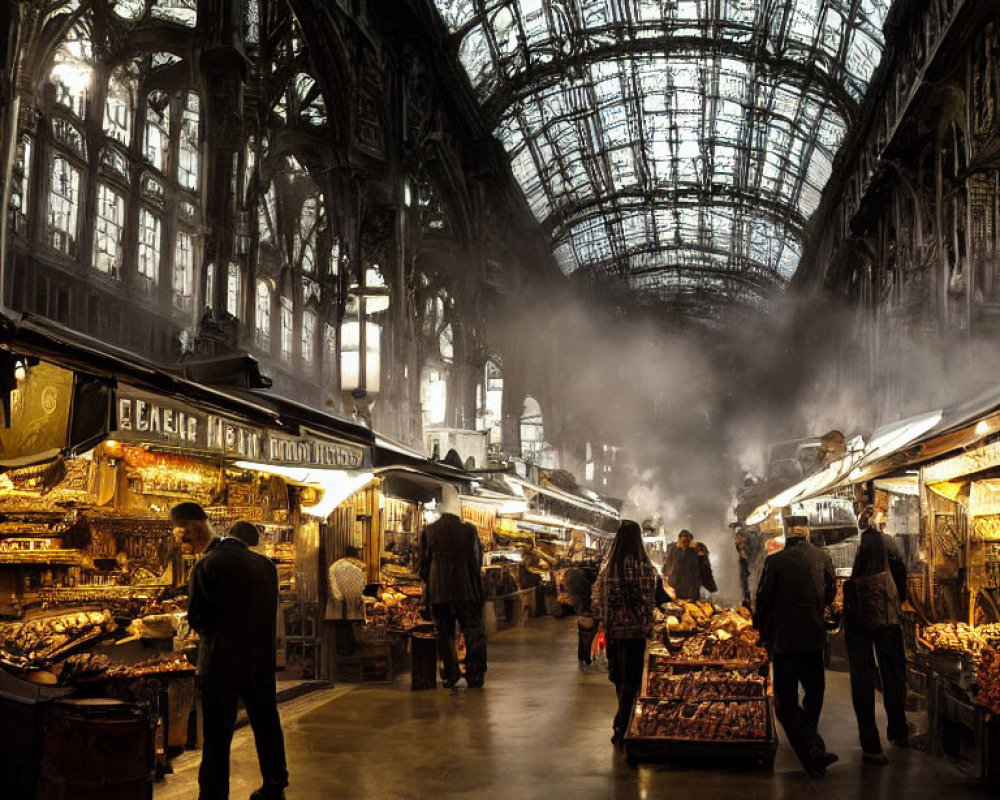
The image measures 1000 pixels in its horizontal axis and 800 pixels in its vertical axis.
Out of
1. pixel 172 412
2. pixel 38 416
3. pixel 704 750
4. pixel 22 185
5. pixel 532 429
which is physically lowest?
pixel 704 750

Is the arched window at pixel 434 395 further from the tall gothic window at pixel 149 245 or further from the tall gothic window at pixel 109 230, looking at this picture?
the tall gothic window at pixel 109 230

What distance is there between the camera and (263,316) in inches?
648

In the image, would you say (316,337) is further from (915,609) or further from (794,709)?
(794,709)

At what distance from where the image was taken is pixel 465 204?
84.1ft

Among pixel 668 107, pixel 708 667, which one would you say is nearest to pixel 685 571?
pixel 708 667

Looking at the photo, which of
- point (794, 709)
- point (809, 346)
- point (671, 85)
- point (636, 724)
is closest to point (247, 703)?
point (636, 724)

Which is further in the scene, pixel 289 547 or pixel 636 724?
Answer: pixel 289 547

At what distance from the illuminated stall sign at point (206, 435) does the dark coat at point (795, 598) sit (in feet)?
11.5

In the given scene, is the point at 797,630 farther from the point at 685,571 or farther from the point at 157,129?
the point at 157,129

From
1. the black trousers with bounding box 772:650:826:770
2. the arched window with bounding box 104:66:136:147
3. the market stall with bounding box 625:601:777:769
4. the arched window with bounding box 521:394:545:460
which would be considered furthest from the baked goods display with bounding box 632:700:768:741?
the arched window with bounding box 521:394:545:460

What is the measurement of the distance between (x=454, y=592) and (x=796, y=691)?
179 inches

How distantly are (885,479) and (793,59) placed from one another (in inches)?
614

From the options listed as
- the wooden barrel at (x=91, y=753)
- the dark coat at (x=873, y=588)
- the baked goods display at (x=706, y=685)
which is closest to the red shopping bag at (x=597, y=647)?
the baked goods display at (x=706, y=685)

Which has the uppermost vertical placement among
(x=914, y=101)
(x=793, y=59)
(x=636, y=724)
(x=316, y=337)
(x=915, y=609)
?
(x=793, y=59)
